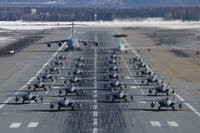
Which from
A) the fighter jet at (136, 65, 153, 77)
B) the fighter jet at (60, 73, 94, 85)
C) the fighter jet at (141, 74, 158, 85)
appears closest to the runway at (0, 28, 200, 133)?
the fighter jet at (60, 73, 94, 85)

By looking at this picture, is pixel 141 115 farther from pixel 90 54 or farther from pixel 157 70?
pixel 90 54

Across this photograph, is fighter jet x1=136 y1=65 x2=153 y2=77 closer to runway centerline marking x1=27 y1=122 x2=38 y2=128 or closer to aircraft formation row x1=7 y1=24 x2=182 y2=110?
aircraft formation row x1=7 y1=24 x2=182 y2=110

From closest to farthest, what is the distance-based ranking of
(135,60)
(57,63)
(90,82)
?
1. (90,82)
2. (57,63)
3. (135,60)

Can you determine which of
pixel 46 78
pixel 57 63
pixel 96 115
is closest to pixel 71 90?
pixel 96 115

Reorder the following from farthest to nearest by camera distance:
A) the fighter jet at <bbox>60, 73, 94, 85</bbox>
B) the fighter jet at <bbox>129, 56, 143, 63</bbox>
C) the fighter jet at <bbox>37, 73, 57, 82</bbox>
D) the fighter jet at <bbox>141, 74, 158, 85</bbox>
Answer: the fighter jet at <bbox>129, 56, 143, 63</bbox>, the fighter jet at <bbox>37, 73, 57, 82</bbox>, the fighter jet at <bbox>141, 74, 158, 85</bbox>, the fighter jet at <bbox>60, 73, 94, 85</bbox>

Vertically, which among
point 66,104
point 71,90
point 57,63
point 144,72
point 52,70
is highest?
point 66,104

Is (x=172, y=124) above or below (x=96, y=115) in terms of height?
above

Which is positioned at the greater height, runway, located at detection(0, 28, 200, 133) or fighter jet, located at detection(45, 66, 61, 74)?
runway, located at detection(0, 28, 200, 133)

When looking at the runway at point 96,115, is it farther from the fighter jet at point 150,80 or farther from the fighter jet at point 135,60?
the fighter jet at point 135,60

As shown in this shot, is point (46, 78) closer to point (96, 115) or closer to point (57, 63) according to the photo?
point (57, 63)

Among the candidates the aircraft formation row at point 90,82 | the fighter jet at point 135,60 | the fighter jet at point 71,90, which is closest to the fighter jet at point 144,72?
the aircraft formation row at point 90,82

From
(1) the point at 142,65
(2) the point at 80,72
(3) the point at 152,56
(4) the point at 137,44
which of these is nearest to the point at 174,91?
(2) the point at 80,72

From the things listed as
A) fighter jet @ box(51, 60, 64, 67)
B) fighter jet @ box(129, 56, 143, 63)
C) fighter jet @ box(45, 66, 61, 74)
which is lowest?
fighter jet @ box(129, 56, 143, 63)
